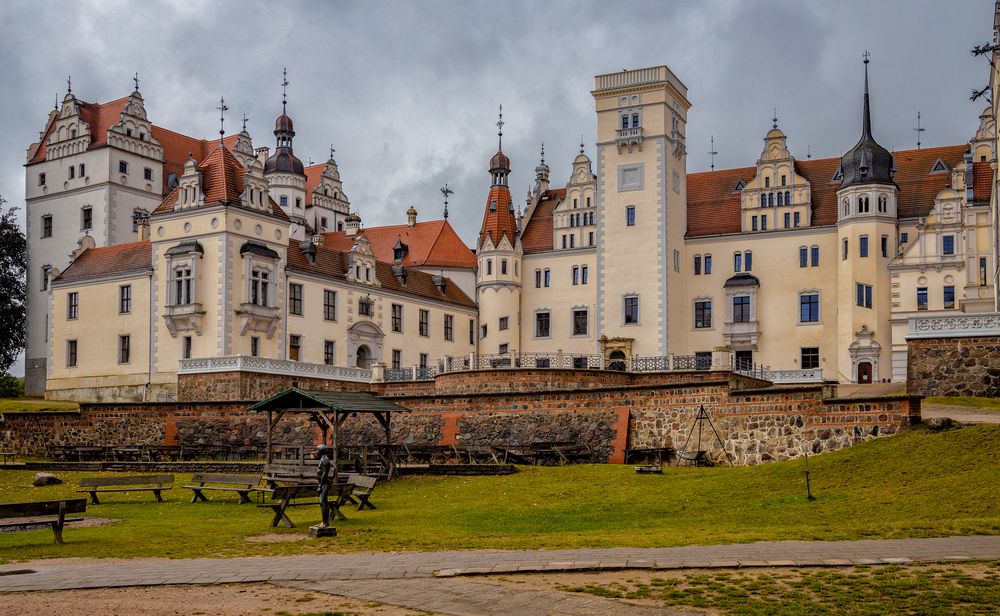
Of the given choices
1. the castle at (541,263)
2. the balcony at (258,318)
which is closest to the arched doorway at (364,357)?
the castle at (541,263)

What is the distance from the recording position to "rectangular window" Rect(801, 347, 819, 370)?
56281mm

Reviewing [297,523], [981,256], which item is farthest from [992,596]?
[981,256]

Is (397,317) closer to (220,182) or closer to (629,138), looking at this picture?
(220,182)

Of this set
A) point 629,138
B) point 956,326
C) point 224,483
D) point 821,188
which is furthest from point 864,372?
point 224,483

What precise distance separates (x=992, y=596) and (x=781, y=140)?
50312mm

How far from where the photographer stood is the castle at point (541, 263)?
51.0 metres

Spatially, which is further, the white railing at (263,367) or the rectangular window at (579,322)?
the rectangular window at (579,322)

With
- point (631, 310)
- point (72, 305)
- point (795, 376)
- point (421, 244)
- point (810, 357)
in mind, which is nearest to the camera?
point (795, 376)

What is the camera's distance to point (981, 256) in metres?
51.5

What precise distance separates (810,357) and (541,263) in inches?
633

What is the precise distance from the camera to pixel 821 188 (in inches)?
2312

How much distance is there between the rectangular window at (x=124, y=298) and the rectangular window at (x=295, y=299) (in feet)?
24.9

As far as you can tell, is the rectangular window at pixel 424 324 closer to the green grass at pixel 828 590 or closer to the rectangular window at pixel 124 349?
the rectangular window at pixel 124 349

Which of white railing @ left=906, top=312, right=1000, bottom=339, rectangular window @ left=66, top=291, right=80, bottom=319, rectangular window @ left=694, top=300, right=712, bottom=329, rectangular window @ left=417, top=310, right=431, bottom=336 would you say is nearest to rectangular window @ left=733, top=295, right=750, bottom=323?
rectangular window @ left=694, top=300, right=712, bottom=329
